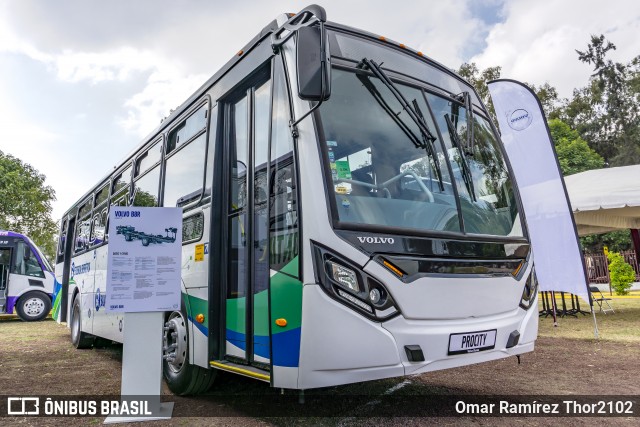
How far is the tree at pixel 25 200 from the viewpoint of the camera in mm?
26516

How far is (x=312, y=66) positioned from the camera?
120 inches

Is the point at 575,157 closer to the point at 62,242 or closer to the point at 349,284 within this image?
the point at 62,242

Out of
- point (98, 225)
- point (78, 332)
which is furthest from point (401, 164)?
point (78, 332)

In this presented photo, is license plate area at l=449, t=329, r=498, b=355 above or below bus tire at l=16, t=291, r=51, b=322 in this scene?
below

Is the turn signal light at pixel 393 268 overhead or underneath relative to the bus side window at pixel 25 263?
underneath

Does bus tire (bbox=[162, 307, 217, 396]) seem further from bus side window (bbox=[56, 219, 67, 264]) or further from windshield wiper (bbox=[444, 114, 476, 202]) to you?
bus side window (bbox=[56, 219, 67, 264])

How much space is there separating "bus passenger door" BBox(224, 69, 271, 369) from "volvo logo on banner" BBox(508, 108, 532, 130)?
5.08 metres

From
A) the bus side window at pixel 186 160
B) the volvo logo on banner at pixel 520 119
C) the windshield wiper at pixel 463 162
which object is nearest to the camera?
the windshield wiper at pixel 463 162

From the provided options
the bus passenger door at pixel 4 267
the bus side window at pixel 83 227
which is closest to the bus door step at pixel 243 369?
the bus side window at pixel 83 227

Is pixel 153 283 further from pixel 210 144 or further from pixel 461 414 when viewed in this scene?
pixel 461 414

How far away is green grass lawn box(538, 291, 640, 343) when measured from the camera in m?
7.90

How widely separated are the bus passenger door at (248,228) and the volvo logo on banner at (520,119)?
5.08 m

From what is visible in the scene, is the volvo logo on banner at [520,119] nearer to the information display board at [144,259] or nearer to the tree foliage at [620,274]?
the information display board at [144,259]

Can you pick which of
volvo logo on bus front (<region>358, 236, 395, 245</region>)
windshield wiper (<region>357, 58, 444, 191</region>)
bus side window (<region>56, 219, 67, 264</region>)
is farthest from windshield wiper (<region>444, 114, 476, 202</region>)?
bus side window (<region>56, 219, 67, 264</region>)
